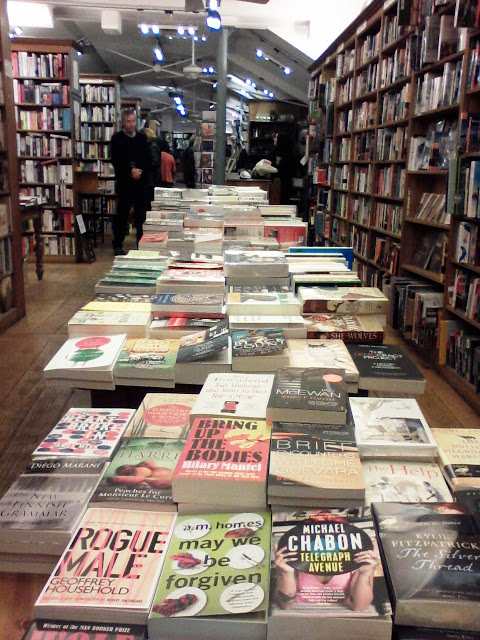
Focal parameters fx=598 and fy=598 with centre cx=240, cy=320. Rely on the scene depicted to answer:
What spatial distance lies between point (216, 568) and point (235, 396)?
52cm

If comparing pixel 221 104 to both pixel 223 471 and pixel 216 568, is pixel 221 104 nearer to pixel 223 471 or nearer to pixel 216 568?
pixel 223 471

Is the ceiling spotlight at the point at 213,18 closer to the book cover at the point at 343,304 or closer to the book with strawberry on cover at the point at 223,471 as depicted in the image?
the book cover at the point at 343,304

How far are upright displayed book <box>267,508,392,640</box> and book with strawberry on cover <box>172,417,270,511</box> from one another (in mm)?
67

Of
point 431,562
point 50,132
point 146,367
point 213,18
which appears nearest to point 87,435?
point 146,367

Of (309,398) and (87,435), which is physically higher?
(309,398)

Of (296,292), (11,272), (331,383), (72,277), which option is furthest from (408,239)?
(72,277)

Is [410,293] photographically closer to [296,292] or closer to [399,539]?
[296,292]

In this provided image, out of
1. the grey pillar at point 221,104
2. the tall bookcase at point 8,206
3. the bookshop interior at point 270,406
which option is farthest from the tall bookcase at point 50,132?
the tall bookcase at point 8,206

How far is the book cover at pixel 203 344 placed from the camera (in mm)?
1646

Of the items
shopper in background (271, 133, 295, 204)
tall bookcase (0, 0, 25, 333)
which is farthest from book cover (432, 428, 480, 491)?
shopper in background (271, 133, 295, 204)

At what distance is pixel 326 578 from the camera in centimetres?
87

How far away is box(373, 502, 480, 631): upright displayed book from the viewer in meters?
0.82

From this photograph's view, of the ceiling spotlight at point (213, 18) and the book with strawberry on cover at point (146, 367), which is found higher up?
the ceiling spotlight at point (213, 18)

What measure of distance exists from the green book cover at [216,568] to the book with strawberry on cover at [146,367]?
0.61m
